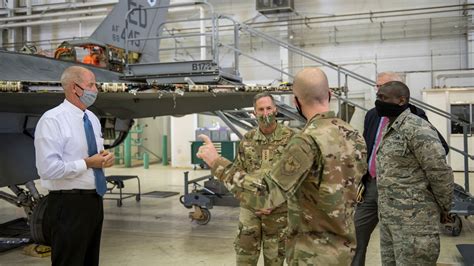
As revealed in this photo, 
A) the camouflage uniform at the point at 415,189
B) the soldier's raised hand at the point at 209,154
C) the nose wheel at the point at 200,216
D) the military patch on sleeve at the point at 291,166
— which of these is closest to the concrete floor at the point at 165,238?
the nose wheel at the point at 200,216

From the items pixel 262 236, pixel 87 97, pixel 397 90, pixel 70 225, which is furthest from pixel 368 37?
pixel 70 225

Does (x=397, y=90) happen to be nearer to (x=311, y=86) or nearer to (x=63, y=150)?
(x=311, y=86)

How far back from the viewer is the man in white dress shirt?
3.08 metres

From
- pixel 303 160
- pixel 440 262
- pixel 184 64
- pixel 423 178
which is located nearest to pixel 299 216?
pixel 303 160

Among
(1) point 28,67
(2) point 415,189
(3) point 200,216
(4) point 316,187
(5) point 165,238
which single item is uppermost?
(1) point 28,67

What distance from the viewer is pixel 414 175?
10.2 feet

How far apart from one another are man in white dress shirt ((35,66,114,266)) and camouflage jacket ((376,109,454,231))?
6.50ft

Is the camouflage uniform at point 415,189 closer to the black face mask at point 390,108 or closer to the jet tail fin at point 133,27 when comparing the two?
the black face mask at point 390,108

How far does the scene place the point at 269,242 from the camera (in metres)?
3.54

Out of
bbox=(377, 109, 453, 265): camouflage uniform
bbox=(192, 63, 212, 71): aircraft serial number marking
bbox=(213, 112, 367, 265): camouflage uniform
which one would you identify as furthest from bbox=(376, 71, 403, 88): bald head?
bbox=(192, 63, 212, 71): aircraft serial number marking

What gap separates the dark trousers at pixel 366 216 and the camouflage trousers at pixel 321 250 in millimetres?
1653

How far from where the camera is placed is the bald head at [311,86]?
2.17 metres

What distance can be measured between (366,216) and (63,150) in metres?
2.44

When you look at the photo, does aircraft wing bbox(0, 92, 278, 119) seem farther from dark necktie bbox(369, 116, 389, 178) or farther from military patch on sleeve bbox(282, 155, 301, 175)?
military patch on sleeve bbox(282, 155, 301, 175)
